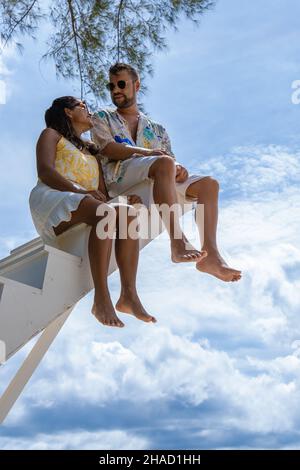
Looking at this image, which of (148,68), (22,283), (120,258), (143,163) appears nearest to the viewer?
(22,283)

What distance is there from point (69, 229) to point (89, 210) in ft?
0.59

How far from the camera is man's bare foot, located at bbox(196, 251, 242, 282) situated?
3.41 metres

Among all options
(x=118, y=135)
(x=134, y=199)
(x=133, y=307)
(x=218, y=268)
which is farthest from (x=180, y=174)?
(x=133, y=307)

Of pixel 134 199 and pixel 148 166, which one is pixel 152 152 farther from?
pixel 134 199

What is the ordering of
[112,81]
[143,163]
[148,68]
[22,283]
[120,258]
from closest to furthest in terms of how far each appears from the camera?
[22,283] → [120,258] → [143,163] → [112,81] → [148,68]

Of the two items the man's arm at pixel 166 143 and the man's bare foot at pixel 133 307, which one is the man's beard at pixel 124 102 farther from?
the man's bare foot at pixel 133 307

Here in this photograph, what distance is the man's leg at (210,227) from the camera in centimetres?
343

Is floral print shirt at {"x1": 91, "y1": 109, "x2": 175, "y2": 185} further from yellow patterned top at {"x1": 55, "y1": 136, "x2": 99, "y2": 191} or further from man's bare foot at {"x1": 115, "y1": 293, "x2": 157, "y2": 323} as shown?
man's bare foot at {"x1": 115, "y1": 293, "x2": 157, "y2": 323}

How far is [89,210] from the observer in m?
3.06

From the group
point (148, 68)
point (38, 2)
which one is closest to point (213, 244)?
point (148, 68)

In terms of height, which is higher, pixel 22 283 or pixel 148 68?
pixel 148 68

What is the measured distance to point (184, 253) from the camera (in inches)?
124
